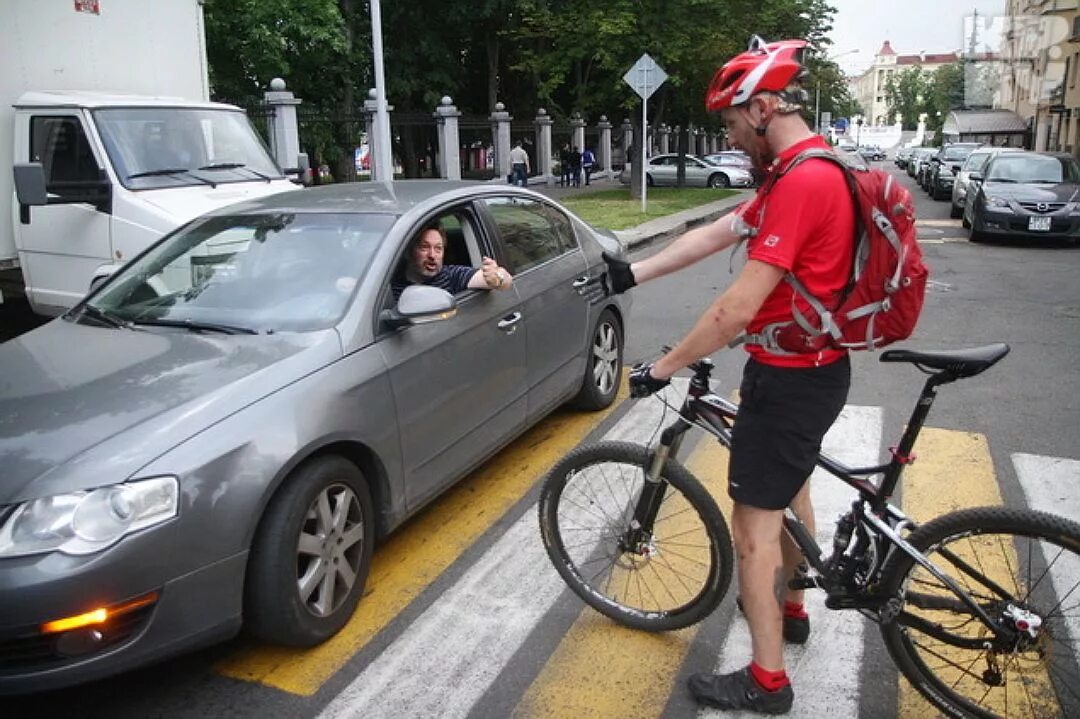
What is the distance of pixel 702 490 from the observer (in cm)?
303

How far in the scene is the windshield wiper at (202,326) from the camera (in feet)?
11.7

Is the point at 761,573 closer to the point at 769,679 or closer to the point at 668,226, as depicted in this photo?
the point at 769,679

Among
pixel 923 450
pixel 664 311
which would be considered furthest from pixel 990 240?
pixel 923 450

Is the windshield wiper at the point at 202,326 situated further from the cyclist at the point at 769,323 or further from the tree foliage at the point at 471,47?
the tree foliage at the point at 471,47

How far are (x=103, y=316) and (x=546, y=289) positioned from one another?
218 cm

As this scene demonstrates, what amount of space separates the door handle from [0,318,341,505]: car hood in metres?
1.14

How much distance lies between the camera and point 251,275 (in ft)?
12.8

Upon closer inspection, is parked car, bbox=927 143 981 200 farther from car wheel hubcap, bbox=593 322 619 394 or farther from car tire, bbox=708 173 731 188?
car wheel hubcap, bbox=593 322 619 394

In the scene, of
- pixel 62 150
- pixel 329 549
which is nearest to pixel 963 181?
pixel 62 150

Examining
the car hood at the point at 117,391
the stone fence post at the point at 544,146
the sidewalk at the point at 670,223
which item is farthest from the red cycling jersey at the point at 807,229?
the stone fence post at the point at 544,146

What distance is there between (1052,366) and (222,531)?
6.45 m

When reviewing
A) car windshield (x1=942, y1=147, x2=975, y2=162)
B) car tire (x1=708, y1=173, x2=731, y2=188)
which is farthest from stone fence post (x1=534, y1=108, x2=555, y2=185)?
car windshield (x1=942, y1=147, x2=975, y2=162)

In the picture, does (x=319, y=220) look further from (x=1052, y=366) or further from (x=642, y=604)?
(x=1052, y=366)

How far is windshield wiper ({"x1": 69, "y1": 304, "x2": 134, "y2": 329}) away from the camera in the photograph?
12.5 ft
